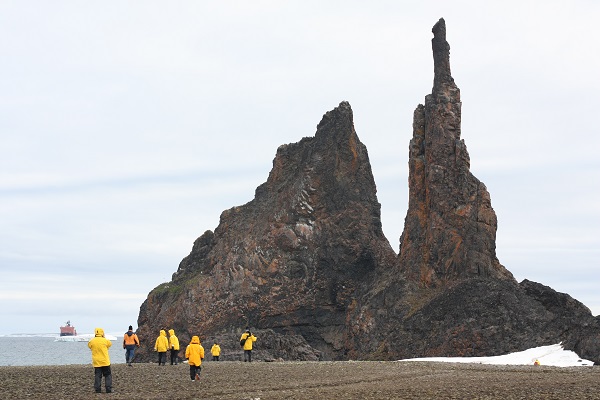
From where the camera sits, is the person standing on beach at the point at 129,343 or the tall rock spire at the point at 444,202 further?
the tall rock spire at the point at 444,202

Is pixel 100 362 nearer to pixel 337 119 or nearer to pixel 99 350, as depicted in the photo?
pixel 99 350

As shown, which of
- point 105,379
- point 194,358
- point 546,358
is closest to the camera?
point 105,379

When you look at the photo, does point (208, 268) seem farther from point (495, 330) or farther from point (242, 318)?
point (495, 330)

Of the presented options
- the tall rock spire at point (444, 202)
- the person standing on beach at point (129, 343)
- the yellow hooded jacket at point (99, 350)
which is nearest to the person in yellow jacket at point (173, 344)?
the person standing on beach at point (129, 343)

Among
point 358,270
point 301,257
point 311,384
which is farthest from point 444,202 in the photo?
point 311,384

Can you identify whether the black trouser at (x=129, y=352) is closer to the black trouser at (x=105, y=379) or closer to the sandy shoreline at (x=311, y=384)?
the sandy shoreline at (x=311, y=384)

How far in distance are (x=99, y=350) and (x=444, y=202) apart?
5588 cm

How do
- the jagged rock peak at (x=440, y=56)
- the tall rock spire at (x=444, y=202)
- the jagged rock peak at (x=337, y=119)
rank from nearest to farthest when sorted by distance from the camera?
the tall rock spire at (x=444, y=202) → the jagged rock peak at (x=440, y=56) → the jagged rock peak at (x=337, y=119)

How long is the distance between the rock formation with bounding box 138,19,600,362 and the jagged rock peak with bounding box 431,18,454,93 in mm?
128

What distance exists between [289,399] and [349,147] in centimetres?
7528

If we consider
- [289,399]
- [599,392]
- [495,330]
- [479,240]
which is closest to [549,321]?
[495,330]

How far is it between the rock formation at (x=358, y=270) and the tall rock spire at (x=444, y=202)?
0.11 m

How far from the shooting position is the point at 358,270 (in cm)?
9362

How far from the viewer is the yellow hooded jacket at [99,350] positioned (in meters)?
26.2
